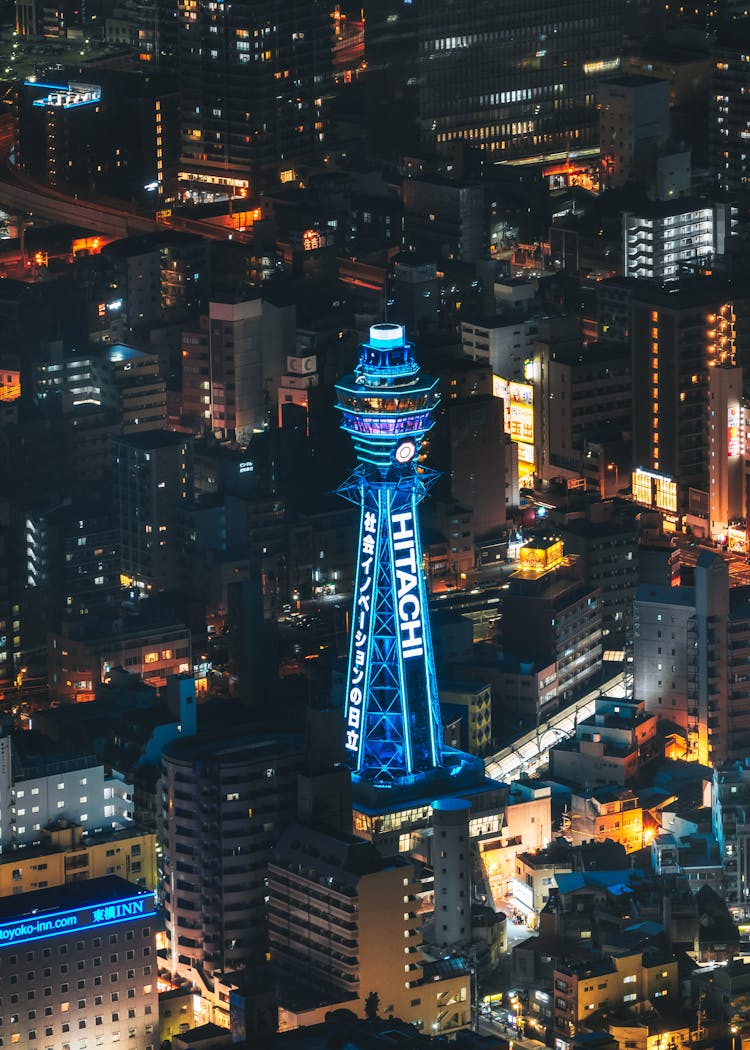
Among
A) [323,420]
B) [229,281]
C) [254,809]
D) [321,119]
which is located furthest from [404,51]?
[254,809]

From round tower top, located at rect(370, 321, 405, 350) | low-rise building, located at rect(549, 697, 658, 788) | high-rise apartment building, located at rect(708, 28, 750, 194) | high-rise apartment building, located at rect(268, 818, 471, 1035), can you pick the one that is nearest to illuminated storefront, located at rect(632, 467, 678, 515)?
low-rise building, located at rect(549, 697, 658, 788)

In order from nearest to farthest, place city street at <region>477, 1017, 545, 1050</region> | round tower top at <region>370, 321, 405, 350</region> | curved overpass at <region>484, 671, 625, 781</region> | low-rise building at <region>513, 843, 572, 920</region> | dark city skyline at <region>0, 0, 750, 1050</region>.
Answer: city street at <region>477, 1017, 545, 1050</region>, dark city skyline at <region>0, 0, 750, 1050</region>, low-rise building at <region>513, 843, 572, 920</region>, round tower top at <region>370, 321, 405, 350</region>, curved overpass at <region>484, 671, 625, 781</region>

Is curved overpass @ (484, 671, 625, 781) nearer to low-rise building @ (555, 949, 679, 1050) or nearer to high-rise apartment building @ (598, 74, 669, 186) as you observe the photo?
low-rise building @ (555, 949, 679, 1050)

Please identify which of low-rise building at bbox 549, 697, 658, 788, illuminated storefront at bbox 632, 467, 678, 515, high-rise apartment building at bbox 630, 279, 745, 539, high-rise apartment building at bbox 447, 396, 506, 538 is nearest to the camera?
low-rise building at bbox 549, 697, 658, 788

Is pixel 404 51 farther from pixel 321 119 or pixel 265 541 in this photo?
pixel 265 541

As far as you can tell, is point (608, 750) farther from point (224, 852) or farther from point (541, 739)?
point (224, 852)

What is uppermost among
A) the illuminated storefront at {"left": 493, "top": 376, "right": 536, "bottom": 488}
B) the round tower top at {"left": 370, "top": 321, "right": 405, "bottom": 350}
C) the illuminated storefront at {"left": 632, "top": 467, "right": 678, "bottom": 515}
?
the round tower top at {"left": 370, "top": 321, "right": 405, "bottom": 350}
